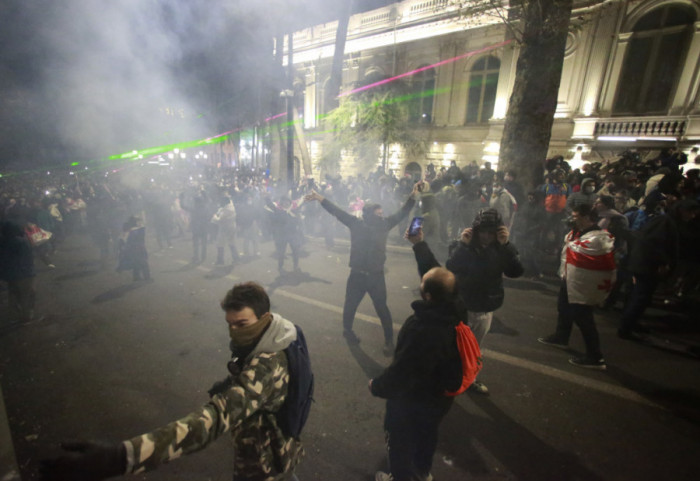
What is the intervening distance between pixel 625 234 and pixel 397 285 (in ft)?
10.7

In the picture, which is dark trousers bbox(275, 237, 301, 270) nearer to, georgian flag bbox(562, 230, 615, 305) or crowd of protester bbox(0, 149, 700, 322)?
crowd of protester bbox(0, 149, 700, 322)

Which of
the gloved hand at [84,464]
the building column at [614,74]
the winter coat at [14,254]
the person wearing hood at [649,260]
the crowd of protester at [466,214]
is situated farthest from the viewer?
the building column at [614,74]

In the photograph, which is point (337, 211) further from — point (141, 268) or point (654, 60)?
point (654, 60)

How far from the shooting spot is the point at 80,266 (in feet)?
23.6

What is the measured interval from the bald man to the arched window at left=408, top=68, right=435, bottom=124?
63.6 ft

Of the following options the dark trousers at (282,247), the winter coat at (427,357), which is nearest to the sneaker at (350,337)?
the winter coat at (427,357)

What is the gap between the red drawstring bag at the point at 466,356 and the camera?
169 centimetres

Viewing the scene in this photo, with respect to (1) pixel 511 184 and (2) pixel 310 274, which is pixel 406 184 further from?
(2) pixel 310 274

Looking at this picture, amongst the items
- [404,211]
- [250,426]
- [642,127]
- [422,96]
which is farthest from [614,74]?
[250,426]

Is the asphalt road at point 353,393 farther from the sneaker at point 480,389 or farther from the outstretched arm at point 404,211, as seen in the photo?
the outstretched arm at point 404,211

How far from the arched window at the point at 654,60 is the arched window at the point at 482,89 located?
213 inches

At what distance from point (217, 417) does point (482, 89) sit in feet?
64.9

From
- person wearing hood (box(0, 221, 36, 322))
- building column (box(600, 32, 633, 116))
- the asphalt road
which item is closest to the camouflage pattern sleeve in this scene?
the asphalt road

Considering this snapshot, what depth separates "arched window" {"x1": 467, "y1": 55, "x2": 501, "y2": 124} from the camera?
1681 cm
